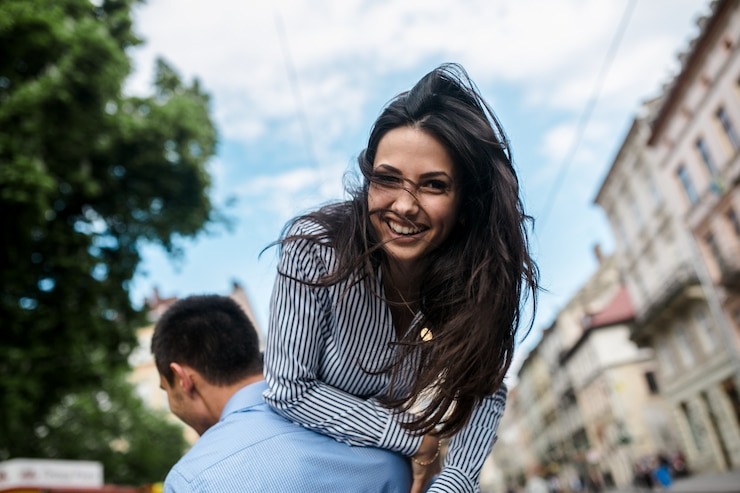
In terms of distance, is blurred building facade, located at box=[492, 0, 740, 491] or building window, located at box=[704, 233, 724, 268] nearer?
blurred building facade, located at box=[492, 0, 740, 491]

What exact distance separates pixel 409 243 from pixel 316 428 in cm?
51

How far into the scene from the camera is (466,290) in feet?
5.76

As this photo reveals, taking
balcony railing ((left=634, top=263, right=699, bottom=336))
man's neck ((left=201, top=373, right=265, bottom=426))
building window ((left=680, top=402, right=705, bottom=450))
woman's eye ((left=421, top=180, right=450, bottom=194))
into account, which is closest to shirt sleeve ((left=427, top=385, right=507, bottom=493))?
woman's eye ((left=421, top=180, right=450, bottom=194))

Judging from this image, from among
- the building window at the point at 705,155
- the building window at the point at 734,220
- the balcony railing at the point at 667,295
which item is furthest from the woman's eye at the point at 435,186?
the balcony railing at the point at 667,295

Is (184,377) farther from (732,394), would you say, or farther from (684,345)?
(684,345)

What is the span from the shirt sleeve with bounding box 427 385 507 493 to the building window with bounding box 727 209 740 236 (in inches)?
1153

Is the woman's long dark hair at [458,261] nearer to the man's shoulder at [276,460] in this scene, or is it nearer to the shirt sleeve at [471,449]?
the shirt sleeve at [471,449]

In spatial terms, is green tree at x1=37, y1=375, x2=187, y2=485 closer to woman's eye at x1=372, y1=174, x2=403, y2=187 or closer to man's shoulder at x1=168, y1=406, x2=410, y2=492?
man's shoulder at x1=168, y1=406, x2=410, y2=492

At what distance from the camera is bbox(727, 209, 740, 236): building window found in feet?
90.9

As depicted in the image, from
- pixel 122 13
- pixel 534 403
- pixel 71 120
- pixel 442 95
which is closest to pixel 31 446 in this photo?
pixel 71 120

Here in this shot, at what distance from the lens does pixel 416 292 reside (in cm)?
186

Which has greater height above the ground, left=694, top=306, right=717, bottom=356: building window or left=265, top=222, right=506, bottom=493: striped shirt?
left=694, top=306, right=717, bottom=356: building window

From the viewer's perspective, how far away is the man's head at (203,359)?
2.18 meters

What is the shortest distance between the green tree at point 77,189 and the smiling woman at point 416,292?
401 inches
